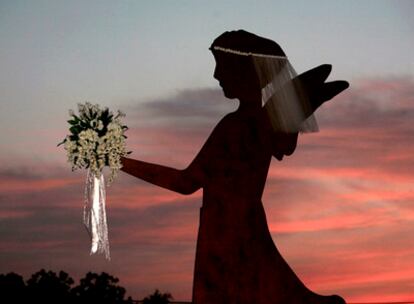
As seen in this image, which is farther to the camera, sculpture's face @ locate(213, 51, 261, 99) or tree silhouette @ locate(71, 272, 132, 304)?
tree silhouette @ locate(71, 272, 132, 304)

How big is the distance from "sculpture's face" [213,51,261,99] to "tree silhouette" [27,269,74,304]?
419cm

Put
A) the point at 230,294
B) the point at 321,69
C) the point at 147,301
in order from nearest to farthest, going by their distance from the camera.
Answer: the point at 230,294
the point at 321,69
the point at 147,301

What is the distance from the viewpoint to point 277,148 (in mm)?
10281

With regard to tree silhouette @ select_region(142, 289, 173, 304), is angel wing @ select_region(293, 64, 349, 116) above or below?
above

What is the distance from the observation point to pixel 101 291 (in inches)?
496

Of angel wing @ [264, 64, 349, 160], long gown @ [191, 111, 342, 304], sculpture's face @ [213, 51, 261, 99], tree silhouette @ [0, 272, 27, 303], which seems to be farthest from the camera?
tree silhouette @ [0, 272, 27, 303]

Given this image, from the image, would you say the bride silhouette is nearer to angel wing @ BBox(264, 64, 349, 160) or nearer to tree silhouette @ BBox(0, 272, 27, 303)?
angel wing @ BBox(264, 64, 349, 160)

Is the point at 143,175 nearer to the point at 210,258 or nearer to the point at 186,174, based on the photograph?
the point at 186,174

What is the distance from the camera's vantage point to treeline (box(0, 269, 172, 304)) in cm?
1258

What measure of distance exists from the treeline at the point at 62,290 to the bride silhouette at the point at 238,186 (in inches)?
112

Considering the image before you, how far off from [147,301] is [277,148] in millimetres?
3494

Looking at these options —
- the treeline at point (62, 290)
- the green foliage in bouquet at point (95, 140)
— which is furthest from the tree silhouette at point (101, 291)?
the green foliage in bouquet at point (95, 140)

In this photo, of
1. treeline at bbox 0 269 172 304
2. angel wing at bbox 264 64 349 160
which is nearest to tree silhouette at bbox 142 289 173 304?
treeline at bbox 0 269 172 304

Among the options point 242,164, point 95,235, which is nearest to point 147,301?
point 95,235
